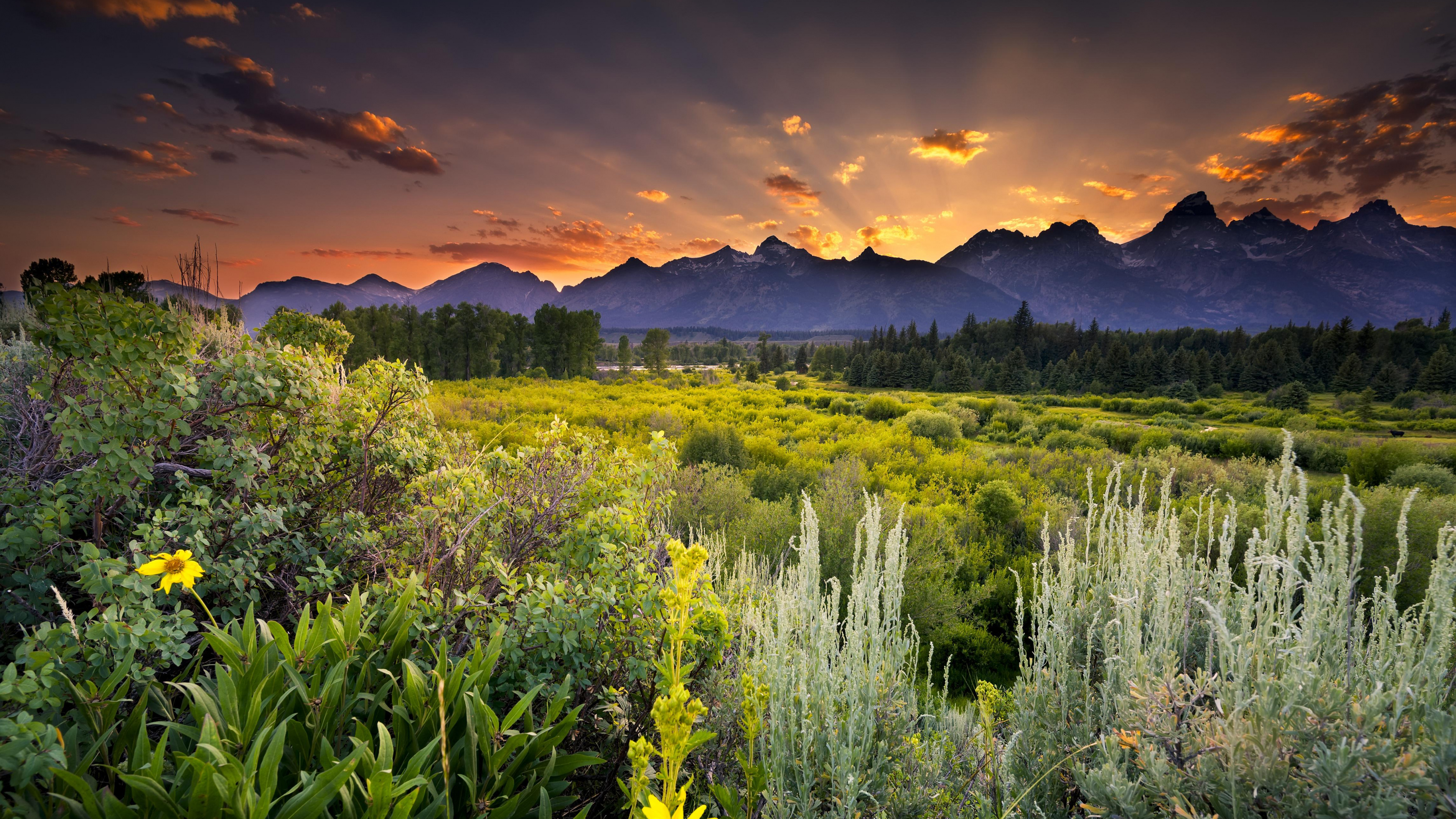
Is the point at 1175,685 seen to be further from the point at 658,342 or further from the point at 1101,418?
the point at 658,342

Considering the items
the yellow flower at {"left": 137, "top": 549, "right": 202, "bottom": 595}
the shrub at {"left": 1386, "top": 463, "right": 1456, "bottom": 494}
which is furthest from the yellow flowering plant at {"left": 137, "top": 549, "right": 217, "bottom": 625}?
the shrub at {"left": 1386, "top": 463, "right": 1456, "bottom": 494}

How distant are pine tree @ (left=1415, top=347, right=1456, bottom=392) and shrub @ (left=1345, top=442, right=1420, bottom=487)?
4227 cm

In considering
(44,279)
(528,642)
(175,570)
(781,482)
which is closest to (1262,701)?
(528,642)

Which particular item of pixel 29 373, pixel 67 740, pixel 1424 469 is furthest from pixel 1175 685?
pixel 1424 469

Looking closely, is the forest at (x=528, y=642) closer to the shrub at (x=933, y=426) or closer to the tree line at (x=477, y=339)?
the shrub at (x=933, y=426)

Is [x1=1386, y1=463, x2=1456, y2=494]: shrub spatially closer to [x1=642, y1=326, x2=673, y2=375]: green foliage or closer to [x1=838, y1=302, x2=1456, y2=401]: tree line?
[x1=838, y1=302, x2=1456, y2=401]: tree line

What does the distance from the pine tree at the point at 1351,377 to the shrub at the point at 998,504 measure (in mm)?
62516

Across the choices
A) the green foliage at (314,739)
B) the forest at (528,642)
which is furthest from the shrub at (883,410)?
the green foliage at (314,739)

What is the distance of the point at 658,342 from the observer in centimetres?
6369

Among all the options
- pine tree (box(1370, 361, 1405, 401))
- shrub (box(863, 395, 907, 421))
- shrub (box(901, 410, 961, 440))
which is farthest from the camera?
pine tree (box(1370, 361, 1405, 401))

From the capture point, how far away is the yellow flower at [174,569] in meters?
1.67

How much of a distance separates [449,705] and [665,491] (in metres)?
1.99

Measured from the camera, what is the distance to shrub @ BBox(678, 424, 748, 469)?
1272 centimetres

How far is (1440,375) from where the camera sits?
40000 millimetres
